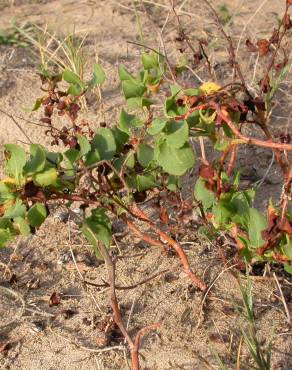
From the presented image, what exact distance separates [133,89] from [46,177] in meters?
0.34

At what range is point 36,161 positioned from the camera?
65.7 inches

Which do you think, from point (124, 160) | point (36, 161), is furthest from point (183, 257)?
point (36, 161)

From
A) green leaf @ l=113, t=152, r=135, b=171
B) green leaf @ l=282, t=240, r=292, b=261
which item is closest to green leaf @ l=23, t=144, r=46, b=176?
green leaf @ l=113, t=152, r=135, b=171

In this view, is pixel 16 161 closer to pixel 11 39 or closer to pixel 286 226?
pixel 286 226

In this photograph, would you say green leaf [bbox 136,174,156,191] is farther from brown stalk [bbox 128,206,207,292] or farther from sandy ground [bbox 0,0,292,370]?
sandy ground [bbox 0,0,292,370]

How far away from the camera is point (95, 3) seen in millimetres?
4047

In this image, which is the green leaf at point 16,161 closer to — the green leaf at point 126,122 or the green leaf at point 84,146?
the green leaf at point 84,146

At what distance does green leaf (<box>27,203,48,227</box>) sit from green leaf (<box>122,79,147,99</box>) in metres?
0.37

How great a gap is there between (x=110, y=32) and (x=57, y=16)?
38cm

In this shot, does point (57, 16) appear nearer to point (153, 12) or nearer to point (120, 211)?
point (153, 12)

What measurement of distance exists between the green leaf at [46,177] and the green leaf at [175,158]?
10.0 inches

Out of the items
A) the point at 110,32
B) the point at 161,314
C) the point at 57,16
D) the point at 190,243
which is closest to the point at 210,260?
the point at 190,243

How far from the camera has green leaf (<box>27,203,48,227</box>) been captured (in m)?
1.71

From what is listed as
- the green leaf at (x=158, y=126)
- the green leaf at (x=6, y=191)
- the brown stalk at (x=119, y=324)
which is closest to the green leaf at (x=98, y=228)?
the brown stalk at (x=119, y=324)
